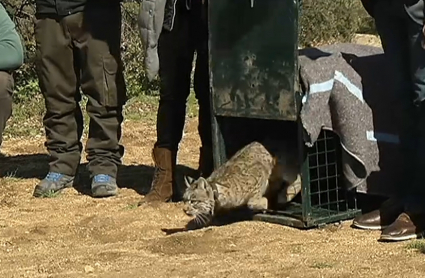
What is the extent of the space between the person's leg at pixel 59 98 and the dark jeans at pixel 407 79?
88.2 inches

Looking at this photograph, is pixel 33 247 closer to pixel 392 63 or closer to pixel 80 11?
pixel 80 11

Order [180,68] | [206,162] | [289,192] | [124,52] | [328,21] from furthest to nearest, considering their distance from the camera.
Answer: [328,21] → [124,52] → [206,162] → [180,68] → [289,192]

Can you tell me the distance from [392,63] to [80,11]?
7.30 feet

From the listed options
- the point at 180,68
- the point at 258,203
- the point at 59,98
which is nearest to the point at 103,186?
the point at 59,98

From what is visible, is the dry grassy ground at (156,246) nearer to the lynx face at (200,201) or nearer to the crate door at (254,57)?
the lynx face at (200,201)

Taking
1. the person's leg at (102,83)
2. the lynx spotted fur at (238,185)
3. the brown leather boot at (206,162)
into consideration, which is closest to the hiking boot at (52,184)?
the person's leg at (102,83)

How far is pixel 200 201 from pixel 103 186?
3.87ft

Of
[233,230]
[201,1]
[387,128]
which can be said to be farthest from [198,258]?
[201,1]

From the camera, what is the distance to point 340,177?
5.76m

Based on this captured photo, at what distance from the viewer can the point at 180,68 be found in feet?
20.1

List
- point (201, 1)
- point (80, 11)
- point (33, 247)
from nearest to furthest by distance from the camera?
point (33, 247) < point (201, 1) < point (80, 11)

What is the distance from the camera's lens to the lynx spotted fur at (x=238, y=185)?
5699 millimetres

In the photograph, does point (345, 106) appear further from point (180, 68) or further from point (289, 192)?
point (180, 68)

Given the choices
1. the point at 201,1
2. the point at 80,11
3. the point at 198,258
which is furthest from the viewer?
the point at 80,11
